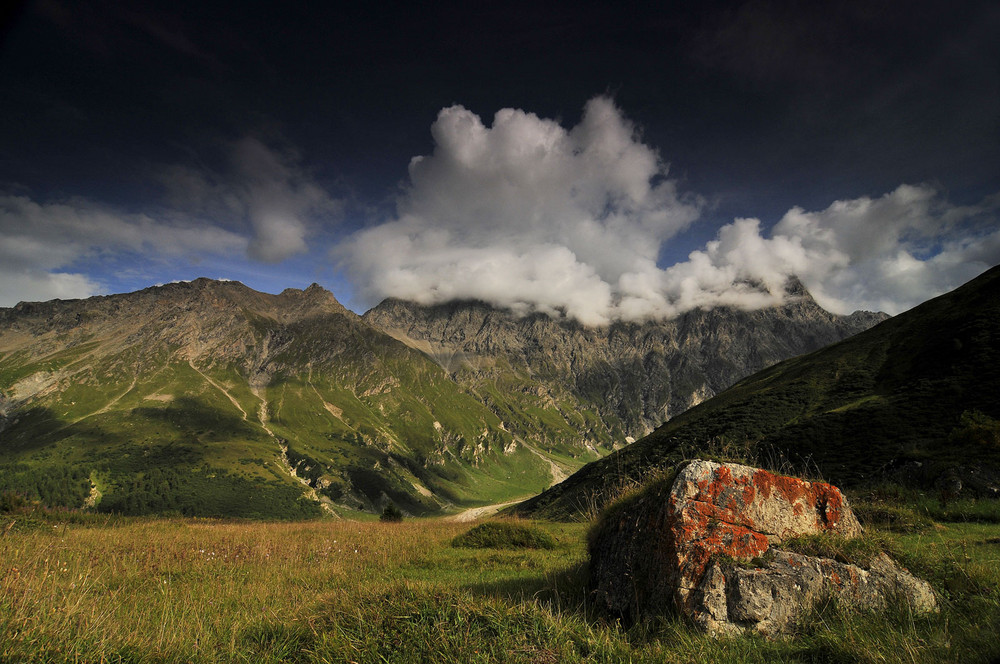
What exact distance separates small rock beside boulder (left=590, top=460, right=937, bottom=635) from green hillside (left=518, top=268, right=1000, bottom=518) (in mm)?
4480

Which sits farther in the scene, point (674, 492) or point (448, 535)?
point (448, 535)

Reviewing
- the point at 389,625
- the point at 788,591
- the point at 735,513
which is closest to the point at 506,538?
the point at 735,513

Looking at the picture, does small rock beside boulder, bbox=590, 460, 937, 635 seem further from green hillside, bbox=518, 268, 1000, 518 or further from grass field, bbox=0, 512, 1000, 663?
green hillside, bbox=518, 268, 1000, 518

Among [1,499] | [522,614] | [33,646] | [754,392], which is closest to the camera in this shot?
[33,646]

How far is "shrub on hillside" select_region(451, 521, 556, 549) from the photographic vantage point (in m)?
18.6

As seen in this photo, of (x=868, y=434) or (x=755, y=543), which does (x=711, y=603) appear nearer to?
(x=755, y=543)

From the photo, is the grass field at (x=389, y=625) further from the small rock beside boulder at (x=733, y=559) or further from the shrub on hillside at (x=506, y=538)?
the shrub on hillside at (x=506, y=538)

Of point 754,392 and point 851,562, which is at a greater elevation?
point 754,392

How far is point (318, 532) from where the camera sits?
65.7ft

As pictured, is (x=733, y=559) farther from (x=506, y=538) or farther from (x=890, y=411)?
(x=890, y=411)

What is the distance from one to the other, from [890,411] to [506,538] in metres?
43.9

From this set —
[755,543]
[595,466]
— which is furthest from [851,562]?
[595,466]

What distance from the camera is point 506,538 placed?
19.1 m

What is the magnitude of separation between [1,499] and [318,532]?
14.3 m
